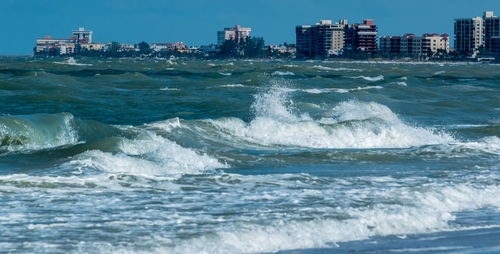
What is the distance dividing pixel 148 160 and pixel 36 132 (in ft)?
11.3

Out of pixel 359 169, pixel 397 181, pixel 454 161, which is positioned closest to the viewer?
pixel 397 181

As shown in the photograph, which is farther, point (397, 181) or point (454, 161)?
point (454, 161)

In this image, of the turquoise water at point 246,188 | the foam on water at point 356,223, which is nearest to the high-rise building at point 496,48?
the turquoise water at point 246,188

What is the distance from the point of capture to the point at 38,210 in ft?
28.0

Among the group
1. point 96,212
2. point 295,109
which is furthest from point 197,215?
point 295,109

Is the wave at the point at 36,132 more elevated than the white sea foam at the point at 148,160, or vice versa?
the wave at the point at 36,132

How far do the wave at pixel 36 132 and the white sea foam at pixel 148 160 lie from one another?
5.49 ft

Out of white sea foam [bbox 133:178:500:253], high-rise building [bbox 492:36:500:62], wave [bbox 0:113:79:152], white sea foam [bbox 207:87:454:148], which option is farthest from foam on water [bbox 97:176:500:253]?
high-rise building [bbox 492:36:500:62]

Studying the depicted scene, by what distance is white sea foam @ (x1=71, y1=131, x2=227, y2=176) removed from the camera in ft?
38.0

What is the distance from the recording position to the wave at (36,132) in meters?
14.0

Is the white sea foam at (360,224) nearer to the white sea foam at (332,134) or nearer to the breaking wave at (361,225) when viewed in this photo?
the breaking wave at (361,225)

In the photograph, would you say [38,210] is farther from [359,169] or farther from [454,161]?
[454,161]

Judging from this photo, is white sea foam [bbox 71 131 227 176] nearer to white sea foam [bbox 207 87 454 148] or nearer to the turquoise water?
the turquoise water

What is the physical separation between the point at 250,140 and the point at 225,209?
8.93 meters
